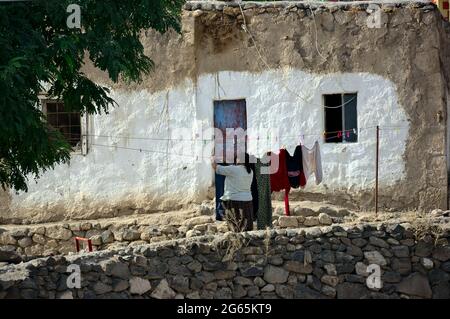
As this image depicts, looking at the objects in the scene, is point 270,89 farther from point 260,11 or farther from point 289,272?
point 289,272

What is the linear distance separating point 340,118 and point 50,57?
7.00 metres

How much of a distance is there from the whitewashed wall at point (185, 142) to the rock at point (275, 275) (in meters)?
4.44

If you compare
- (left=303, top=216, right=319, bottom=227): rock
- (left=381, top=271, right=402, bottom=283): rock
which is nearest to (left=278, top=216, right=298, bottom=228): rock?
(left=303, top=216, right=319, bottom=227): rock

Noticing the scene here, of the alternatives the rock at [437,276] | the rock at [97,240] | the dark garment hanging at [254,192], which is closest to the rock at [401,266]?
the rock at [437,276]

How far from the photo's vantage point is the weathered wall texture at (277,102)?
574 inches

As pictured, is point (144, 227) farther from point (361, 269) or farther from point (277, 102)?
point (361, 269)

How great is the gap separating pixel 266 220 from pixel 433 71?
445 cm

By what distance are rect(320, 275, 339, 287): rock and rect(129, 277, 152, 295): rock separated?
2.22 meters

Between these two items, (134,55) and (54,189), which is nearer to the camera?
(134,55)

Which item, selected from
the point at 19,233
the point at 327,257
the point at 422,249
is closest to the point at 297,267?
the point at 327,257

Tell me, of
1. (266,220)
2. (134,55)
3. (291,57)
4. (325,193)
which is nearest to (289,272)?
(266,220)

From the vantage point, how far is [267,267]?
34.6 feet

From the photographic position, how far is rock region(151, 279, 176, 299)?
10062 millimetres

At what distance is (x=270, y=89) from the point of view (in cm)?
1505
